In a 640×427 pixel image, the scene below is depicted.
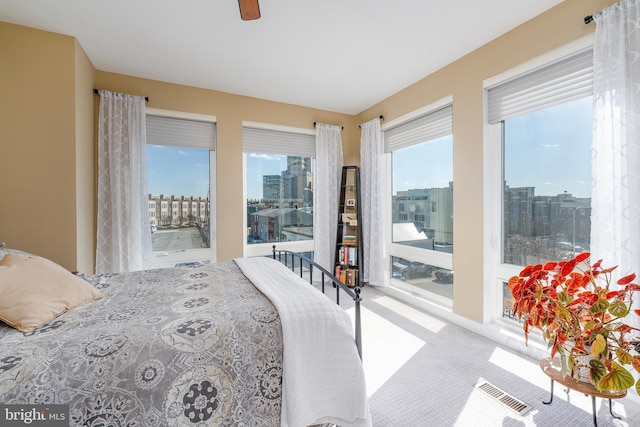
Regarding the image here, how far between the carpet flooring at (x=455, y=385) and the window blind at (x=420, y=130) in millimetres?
2164

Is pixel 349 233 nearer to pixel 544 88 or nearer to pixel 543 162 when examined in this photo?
pixel 543 162

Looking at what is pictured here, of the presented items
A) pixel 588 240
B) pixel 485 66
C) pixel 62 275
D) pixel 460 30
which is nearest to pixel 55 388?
pixel 62 275

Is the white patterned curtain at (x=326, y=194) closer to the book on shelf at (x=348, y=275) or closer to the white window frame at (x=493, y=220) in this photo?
the book on shelf at (x=348, y=275)

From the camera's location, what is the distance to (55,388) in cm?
98

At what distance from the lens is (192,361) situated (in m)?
1.16

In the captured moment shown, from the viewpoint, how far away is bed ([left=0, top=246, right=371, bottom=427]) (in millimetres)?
1015

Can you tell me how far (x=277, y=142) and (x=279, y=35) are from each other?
1695 mm

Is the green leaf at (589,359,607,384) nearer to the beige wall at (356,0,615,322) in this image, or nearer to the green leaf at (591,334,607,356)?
the green leaf at (591,334,607,356)

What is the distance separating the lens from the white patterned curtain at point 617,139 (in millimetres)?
1744

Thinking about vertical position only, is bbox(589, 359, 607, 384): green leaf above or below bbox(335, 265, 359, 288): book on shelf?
above

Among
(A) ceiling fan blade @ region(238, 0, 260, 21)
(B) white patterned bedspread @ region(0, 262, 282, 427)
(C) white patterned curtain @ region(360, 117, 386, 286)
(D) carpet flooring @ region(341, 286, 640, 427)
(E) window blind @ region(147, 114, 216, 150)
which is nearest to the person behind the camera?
(B) white patterned bedspread @ region(0, 262, 282, 427)

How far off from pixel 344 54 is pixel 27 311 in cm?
300

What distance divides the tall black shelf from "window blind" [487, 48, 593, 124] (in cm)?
209

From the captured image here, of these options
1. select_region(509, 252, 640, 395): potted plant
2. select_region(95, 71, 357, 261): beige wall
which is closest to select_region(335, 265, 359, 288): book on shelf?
select_region(95, 71, 357, 261): beige wall
